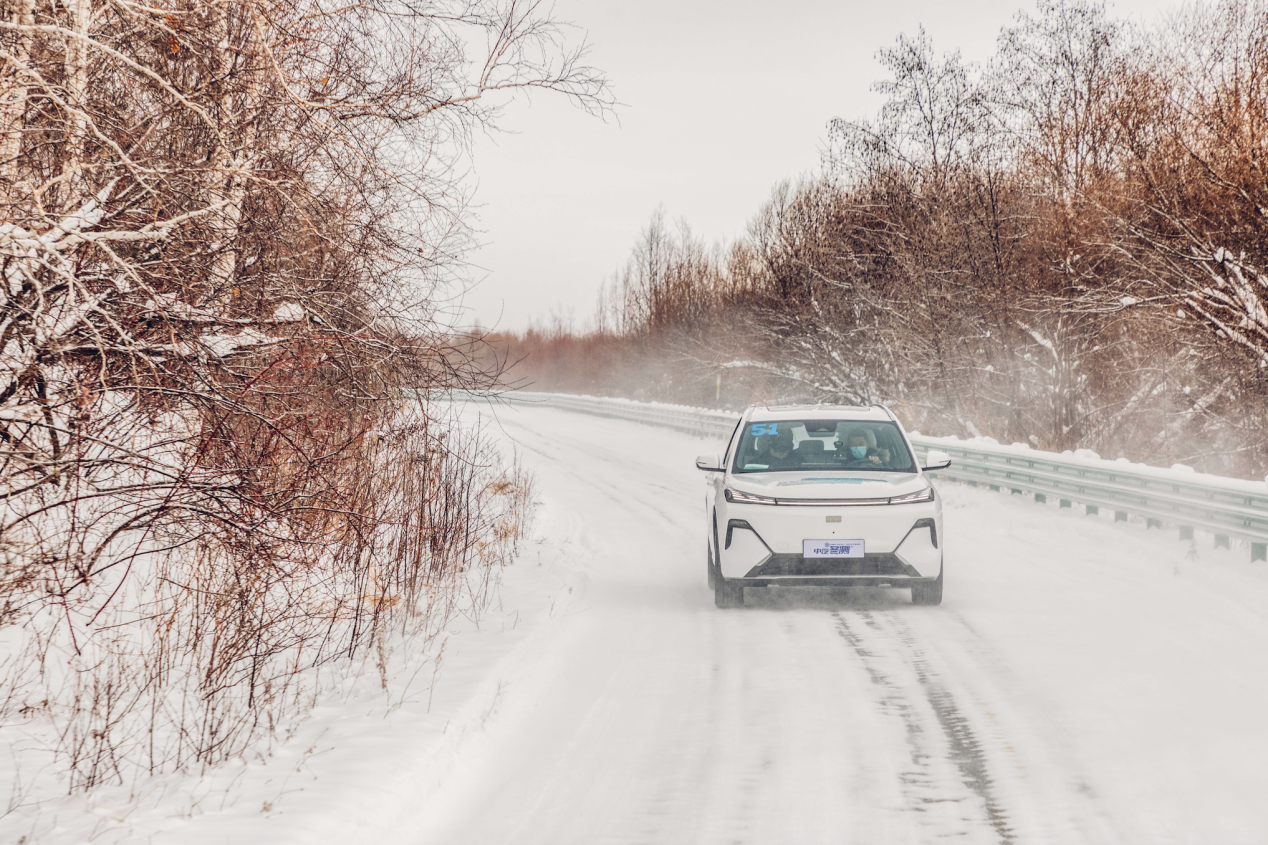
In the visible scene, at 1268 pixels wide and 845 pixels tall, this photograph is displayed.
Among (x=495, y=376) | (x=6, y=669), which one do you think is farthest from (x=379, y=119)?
(x=6, y=669)

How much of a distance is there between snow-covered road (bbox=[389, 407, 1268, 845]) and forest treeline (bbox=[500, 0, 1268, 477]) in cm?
516

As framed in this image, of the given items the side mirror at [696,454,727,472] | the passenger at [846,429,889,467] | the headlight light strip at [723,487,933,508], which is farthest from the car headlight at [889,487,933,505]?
A: the side mirror at [696,454,727,472]

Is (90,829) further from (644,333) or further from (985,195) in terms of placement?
(644,333)

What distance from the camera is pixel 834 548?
8609 mm

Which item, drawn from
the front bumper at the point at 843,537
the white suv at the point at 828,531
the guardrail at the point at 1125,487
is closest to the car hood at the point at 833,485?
the white suv at the point at 828,531

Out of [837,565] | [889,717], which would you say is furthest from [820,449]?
[889,717]

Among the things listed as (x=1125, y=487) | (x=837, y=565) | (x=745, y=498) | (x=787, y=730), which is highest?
(x=745, y=498)

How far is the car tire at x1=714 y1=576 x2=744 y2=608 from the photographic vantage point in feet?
29.7

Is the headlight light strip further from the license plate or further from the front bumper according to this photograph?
the license plate

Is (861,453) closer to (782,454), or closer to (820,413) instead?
(820,413)

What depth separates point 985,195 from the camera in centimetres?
2525

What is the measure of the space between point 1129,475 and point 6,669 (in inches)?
474

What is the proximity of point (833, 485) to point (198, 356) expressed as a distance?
5105 millimetres

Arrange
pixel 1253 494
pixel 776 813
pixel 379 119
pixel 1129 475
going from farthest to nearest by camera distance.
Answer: pixel 1129 475
pixel 1253 494
pixel 379 119
pixel 776 813
